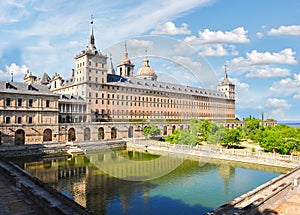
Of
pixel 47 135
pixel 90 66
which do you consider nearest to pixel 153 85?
pixel 90 66

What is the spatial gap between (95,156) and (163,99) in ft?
123

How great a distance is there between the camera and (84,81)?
2148 inches

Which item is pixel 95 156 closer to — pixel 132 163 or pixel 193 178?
pixel 132 163

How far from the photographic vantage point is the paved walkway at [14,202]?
13711 mm

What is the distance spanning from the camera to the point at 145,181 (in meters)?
24.8

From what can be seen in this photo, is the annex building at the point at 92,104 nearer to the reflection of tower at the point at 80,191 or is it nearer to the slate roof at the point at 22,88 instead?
the slate roof at the point at 22,88

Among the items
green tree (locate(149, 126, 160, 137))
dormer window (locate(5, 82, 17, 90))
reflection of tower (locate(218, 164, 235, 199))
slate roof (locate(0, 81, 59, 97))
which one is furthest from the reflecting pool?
green tree (locate(149, 126, 160, 137))

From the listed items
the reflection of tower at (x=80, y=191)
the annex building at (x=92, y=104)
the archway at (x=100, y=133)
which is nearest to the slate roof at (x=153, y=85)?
the annex building at (x=92, y=104)

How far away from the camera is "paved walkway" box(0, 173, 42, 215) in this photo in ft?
45.0

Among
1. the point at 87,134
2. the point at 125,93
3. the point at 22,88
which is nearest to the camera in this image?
the point at 22,88

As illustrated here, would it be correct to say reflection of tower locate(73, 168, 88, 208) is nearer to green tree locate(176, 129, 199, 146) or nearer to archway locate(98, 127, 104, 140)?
green tree locate(176, 129, 199, 146)

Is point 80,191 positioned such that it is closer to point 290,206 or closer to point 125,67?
point 290,206

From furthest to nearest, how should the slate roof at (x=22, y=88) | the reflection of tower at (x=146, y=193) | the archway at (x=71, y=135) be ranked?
the archway at (x=71, y=135) < the slate roof at (x=22, y=88) < the reflection of tower at (x=146, y=193)

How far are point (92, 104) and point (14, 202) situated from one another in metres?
40.8
